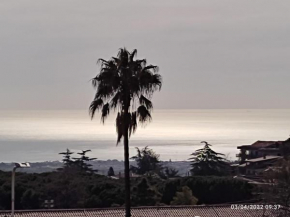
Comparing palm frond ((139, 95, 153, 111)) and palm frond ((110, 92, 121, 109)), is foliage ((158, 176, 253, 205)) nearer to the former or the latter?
palm frond ((139, 95, 153, 111))

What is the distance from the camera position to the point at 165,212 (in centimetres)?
2312

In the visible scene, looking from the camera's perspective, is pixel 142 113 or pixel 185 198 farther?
pixel 185 198

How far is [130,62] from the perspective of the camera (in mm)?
20562

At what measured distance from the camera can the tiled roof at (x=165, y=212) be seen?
Answer: 22.3 m

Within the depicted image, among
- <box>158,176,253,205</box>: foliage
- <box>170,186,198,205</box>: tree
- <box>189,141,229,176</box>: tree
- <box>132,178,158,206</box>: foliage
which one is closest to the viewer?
<box>170,186,198,205</box>: tree

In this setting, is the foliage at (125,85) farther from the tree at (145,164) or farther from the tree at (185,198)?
the tree at (145,164)

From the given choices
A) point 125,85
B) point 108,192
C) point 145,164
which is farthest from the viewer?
point 145,164

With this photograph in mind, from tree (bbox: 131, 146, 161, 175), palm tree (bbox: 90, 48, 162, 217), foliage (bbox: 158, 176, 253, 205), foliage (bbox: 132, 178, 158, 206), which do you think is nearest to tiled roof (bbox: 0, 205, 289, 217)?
palm tree (bbox: 90, 48, 162, 217)

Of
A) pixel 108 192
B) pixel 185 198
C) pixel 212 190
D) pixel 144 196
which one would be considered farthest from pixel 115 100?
pixel 212 190

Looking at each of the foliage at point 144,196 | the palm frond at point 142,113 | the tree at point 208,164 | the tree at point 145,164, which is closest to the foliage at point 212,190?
the foliage at point 144,196

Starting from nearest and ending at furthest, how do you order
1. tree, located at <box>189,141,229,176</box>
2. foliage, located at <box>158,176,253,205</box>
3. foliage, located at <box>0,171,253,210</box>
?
foliage, located at <box>0,171,253,210</box>, foliage, located at <box>158,176,253,205</box>, tree, located at <box>189,141,229,176</box>

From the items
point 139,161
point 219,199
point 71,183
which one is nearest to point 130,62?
point 219,199

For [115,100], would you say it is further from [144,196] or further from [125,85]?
[144,196]

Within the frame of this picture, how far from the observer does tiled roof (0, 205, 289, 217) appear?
878 inches
